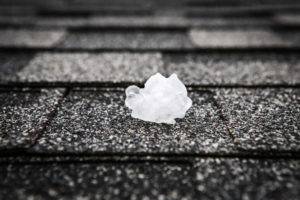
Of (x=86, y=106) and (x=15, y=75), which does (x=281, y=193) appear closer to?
(x=86, y=106)

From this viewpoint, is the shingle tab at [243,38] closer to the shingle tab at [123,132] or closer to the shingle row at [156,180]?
the shingle tab at [123,132]

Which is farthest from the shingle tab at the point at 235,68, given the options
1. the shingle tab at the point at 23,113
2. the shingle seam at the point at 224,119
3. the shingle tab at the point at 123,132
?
the shingle tab at the point at 23,113

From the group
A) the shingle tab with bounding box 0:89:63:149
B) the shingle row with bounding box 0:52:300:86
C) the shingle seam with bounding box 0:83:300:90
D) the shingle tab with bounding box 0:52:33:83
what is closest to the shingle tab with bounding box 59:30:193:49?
the shingle row with bounding box 0:52:300:86

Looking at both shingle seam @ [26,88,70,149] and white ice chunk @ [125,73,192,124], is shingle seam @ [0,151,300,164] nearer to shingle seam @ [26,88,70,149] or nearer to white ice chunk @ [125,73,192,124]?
shingle seam @ [26,88,70,149]

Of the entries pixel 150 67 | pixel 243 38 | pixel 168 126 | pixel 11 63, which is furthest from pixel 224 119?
pixel 11 63

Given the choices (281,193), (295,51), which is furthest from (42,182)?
(295,51)

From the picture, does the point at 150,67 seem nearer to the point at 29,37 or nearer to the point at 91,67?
the point at 91,67
